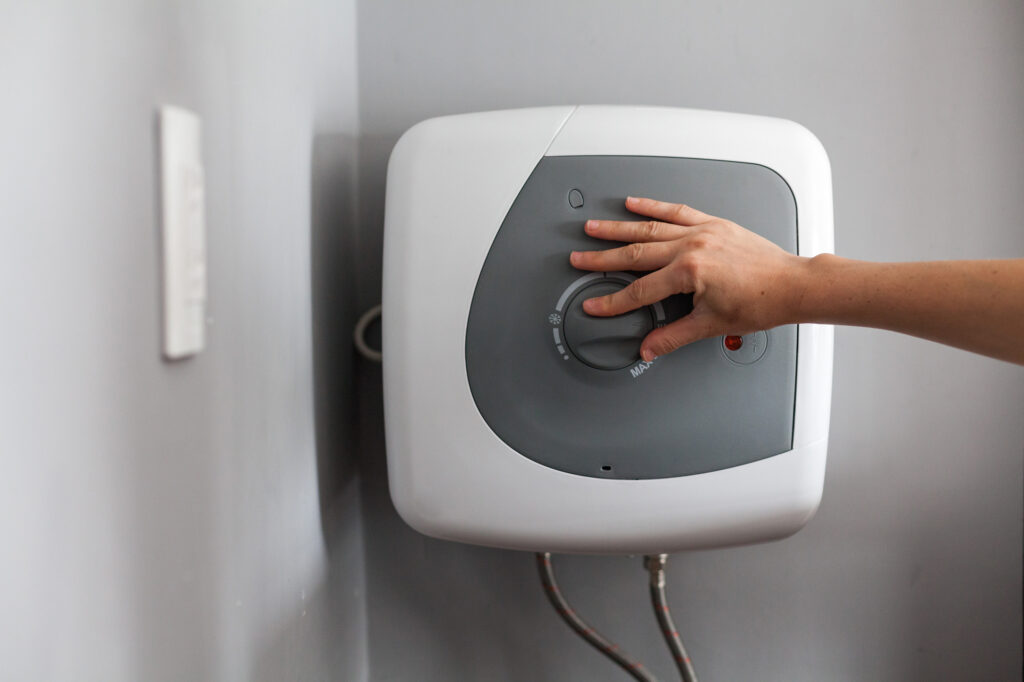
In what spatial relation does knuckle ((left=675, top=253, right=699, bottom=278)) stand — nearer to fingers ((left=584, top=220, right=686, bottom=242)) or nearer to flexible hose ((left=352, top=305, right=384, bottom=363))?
fingers ((left=584, top=220, right=686, bottom=242))

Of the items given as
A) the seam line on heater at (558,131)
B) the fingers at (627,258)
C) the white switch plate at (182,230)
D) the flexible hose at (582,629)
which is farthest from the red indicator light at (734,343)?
the white switch plate at (182,230)

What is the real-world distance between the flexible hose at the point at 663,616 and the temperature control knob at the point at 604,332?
0.33m

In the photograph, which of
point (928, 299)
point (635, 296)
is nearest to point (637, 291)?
point (635, 296)

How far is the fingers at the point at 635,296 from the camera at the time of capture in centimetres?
68

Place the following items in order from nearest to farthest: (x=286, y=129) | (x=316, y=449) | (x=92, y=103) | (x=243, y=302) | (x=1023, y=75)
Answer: (x=92, y=103), (x=243, y=302), (x=286, y=129), (x=316, y=449), (x=1023, y=75)

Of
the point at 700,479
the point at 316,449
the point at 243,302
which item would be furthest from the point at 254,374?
the point at 700,479

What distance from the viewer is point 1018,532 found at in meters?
1.01

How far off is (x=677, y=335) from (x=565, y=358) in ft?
0.37

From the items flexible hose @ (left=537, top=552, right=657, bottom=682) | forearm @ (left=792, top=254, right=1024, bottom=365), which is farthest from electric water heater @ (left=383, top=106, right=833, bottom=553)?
flexible hose @ (left=537, top=552, right=657, bottom=682)

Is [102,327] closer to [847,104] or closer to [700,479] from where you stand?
[700,479]

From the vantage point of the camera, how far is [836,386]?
101 centimetres

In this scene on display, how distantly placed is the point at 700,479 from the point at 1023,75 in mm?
708

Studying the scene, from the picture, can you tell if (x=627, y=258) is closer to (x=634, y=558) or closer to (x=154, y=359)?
(x=154, y=359)

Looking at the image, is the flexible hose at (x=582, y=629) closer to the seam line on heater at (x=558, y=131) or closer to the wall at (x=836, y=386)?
the wall at (x=836, y=386)
